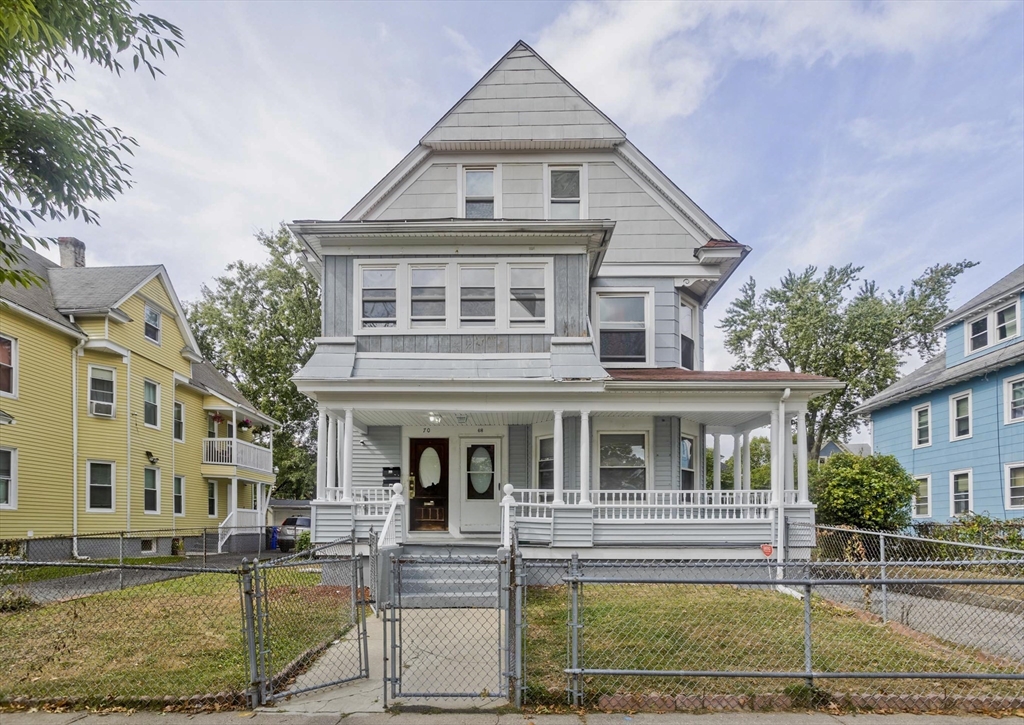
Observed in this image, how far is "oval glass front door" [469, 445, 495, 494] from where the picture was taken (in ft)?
43.2

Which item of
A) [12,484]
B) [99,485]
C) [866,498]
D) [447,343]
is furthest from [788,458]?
[99,485]

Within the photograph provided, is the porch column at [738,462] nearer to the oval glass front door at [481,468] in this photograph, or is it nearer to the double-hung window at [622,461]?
the double-hung window at [622,461]

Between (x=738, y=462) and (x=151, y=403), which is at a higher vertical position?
(x=151, y=403)

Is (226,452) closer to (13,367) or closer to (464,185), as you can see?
(13,367)

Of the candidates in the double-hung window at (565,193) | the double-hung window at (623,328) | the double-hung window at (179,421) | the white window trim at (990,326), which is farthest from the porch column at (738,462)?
the double-hung window at (179,421)

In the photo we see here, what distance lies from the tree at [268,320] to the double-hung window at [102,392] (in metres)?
12.5

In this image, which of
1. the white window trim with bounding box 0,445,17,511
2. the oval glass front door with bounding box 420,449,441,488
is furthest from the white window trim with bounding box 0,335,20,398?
the oval glass front door with bounding box 420,449,441,488

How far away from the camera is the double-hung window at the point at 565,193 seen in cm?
1389

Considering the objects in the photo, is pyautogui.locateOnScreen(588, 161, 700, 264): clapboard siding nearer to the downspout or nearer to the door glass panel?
the downspout

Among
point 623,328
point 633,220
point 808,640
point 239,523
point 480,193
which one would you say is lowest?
point 239,523

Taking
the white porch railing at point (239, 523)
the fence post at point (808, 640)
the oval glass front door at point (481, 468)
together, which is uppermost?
the oval glass front door at point (481, 468)

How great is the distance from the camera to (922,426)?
20953mm

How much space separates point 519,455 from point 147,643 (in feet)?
24.3

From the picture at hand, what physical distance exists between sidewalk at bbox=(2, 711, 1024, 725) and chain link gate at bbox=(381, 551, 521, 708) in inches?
9.1
